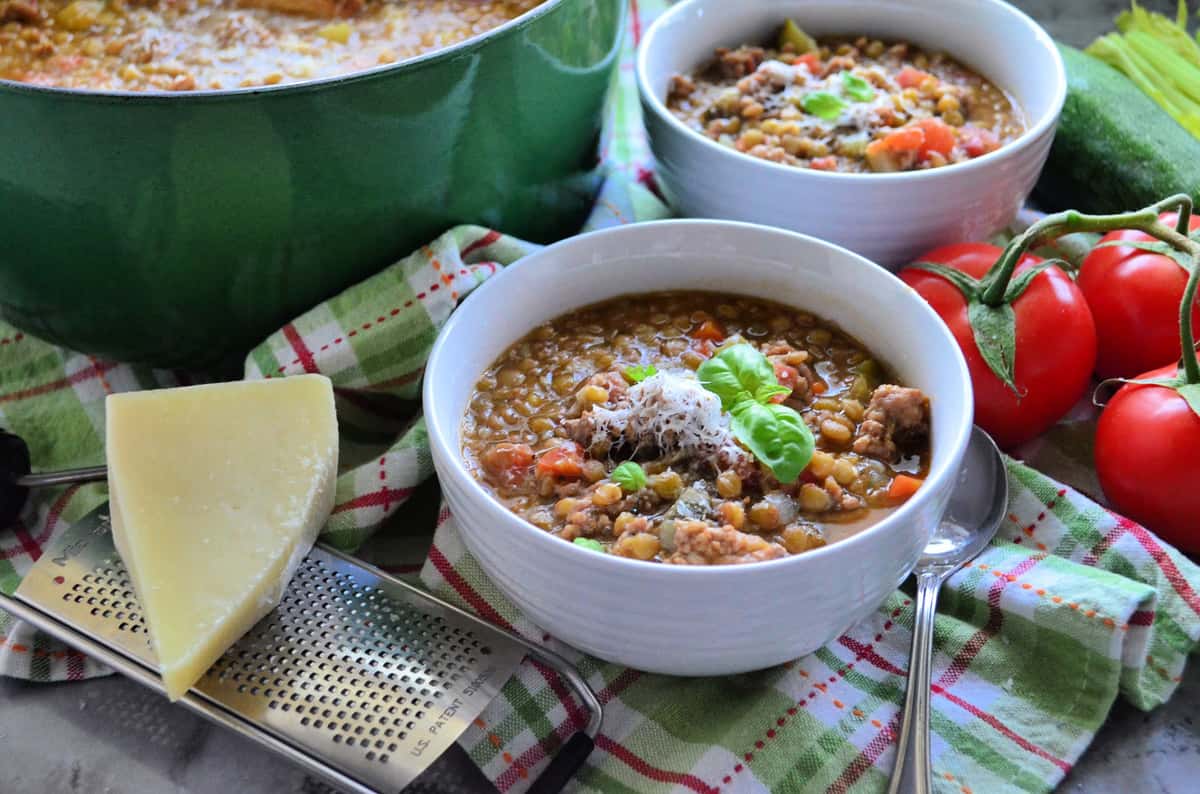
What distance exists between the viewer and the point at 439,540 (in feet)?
7.45

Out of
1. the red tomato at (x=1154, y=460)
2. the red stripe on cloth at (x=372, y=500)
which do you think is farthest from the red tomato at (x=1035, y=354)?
the red stripe on cloth at (x=372, y=500)

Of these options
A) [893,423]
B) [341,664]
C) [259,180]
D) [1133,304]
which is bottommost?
[341,664]

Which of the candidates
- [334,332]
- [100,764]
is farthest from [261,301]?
[100,764]

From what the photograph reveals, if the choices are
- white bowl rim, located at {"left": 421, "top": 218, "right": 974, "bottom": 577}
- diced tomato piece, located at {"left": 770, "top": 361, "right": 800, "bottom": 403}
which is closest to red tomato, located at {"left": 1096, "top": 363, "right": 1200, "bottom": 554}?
white bowl rim, located at {"left": 421, "top": 218, "right": 974, "bottom": 577}

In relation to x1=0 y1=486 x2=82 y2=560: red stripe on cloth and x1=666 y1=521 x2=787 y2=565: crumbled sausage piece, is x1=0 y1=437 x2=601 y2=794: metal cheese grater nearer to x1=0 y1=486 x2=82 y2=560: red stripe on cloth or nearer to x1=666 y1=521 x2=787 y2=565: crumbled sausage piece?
x1=0 y1=486 x2=82 y2=560: red stripe on cloth

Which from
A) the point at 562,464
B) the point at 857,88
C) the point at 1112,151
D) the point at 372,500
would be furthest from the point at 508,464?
the point at 1112,151

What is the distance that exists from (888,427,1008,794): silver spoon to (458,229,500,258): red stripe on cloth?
1060mm

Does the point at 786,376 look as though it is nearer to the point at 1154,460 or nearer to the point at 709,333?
the point at 709,333

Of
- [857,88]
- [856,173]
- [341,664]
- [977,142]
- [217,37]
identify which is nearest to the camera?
[341,664]

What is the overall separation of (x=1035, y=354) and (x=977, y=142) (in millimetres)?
656

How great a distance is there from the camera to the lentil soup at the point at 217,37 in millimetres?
2533

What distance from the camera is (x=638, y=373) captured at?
2.25 meters

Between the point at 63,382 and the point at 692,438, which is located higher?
the point at 692,438

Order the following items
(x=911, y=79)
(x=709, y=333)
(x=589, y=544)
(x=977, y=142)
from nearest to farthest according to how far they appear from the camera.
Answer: (x=589, y=544)
(x=709, y=333)
(x=977, y=142)
(x=911, y=79)
